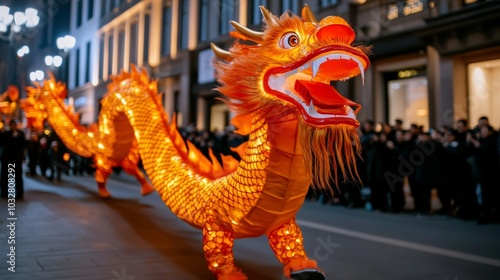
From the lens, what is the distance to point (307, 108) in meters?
2.42

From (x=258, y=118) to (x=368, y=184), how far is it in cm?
561

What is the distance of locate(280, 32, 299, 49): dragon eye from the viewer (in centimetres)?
253

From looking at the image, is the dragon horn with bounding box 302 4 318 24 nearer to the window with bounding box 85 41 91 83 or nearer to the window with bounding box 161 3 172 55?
the window with bounding box 161 3 172 55

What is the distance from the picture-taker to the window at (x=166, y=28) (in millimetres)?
21297

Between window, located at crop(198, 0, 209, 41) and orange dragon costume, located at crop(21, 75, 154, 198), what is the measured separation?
1138cm

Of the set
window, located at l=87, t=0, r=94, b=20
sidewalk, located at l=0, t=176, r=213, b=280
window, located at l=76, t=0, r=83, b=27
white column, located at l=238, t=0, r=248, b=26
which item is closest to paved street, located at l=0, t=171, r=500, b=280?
sidewalk, located at l=0, t=176, r=213, b=280

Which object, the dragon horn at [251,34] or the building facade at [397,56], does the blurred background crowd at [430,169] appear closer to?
the building facade at [397,56]

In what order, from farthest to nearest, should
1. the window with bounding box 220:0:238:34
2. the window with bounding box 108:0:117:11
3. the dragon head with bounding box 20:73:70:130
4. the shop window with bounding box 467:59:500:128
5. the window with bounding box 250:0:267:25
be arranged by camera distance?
the window with bounding box 108:0:117:11
the window with bounding box 220:0:238:34
the window with bounding box 250:0:267:25
the shop window with bounding box 467:59:500:128
the dragon head with bounding box 20:73:70:130

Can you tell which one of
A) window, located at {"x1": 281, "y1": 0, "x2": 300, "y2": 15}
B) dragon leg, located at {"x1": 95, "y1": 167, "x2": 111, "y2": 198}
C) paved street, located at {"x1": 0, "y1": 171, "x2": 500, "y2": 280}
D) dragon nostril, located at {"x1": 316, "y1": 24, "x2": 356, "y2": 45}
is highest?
window, located at {"x1": 281, "y1": 0, "x2": 300, "y2": 15}

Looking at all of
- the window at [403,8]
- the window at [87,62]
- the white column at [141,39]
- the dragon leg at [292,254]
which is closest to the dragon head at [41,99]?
the dragon leg at [292,254]

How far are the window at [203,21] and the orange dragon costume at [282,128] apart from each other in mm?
16420

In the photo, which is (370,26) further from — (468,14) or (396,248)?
(396,248)

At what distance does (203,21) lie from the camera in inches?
752

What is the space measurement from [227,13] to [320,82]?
623 inches
